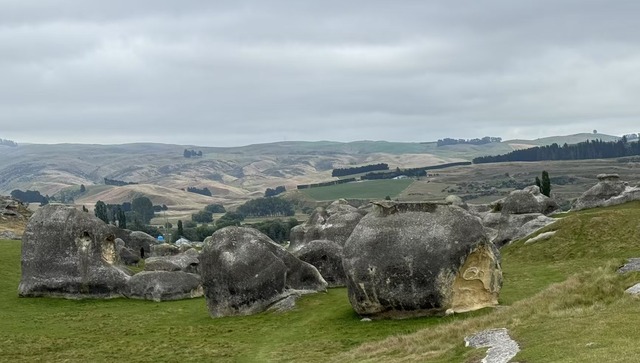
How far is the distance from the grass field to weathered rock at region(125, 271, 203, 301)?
1.35 meters

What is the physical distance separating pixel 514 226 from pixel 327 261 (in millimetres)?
30037

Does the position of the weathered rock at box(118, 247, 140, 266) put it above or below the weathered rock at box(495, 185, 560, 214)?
below

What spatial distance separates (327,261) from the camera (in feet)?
164

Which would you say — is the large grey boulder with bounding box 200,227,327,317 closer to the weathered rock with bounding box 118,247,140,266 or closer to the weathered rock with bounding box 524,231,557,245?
the weathered rock with bounding box 524,231,557,245

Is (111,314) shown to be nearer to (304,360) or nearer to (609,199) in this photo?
(304,360)

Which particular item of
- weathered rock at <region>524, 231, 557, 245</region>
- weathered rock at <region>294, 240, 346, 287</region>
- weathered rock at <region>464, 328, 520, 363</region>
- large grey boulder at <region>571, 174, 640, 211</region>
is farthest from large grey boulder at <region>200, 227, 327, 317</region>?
large grey boulder at <region>571, 174, 640, 211</region>

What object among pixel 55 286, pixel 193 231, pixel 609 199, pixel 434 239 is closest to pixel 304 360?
pixel 434 239

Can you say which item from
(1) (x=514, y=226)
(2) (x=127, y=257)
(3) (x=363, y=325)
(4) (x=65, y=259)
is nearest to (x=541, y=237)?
(1) (x=514, y=226)

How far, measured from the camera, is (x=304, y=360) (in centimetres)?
2867

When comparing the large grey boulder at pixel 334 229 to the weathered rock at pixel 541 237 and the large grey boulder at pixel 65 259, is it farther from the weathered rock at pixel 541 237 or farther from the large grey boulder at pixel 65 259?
the large grey boulder at pixel 65 259

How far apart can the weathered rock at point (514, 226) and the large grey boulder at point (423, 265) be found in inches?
1265

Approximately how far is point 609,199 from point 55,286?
203 ft

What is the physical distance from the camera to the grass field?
902 inches

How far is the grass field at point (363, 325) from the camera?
22.9m
